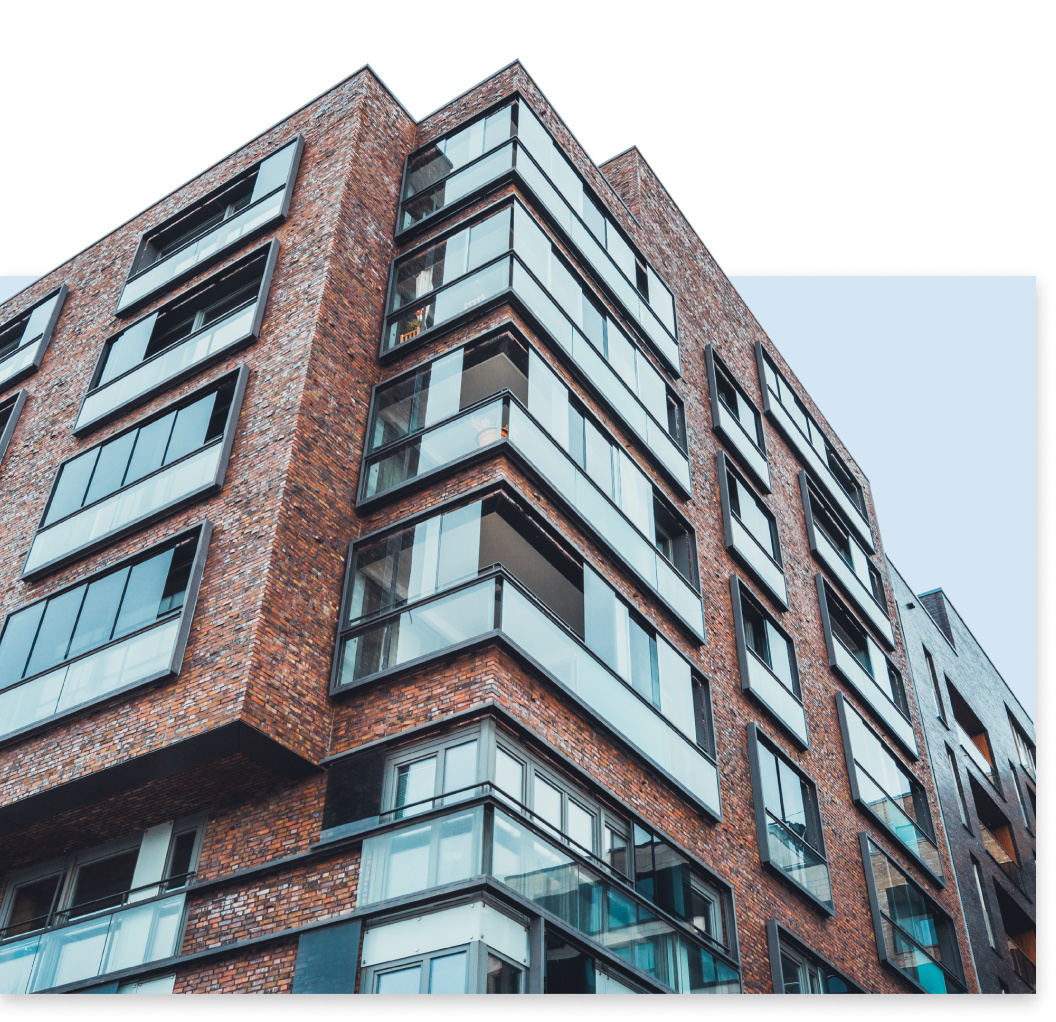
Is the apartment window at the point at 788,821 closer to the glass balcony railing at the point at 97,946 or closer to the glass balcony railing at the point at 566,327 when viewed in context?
the glass balcony railing at the point at 566,327

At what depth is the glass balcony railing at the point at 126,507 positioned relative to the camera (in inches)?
611

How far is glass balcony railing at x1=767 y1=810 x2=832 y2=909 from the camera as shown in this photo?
16.9m

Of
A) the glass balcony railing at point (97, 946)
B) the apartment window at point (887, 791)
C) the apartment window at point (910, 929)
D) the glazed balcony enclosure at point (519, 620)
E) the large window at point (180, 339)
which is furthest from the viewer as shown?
the apartment window at point (887, 791)

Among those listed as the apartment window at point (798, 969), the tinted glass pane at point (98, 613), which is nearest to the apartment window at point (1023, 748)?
the apartment window at point (798, 969)

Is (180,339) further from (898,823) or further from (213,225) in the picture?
(898,823)

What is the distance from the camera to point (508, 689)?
12.7 meters

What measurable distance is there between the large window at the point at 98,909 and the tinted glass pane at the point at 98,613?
254cm

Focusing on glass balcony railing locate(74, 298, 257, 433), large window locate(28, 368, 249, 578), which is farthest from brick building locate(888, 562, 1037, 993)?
glass balcony railing locate(74, 298, 257, 433)

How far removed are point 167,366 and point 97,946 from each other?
904 cm

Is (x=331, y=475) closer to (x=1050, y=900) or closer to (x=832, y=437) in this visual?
(x=1050, y=900)

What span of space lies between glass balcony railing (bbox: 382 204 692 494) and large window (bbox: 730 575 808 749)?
2.38 meters

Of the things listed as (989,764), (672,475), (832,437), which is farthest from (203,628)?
(989,764)

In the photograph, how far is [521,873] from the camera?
11.4 m

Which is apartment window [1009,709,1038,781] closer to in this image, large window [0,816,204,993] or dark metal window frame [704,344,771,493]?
dark metal window frame [704,344,771,493]
